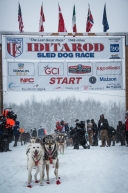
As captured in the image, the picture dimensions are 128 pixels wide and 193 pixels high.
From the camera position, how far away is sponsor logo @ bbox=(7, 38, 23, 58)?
15.0 metres

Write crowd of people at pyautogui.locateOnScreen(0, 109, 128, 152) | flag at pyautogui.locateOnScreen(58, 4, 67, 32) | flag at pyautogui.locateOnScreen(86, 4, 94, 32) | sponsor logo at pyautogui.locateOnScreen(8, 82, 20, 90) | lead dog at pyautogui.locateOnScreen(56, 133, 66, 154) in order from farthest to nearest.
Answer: flag at pyautogui.locateOnScreen(86, 4, 94, 32), flag at pyautogui.locateOnScreen(58, 4, 67, 32), sponsor logo at pyautogui.locateOnScreen(8, 82, 20, 90), crowd of people at pyautogui.locateOnScreen(0, 109, 128, 152), lead dog at pyautogui.locateOnScreen(56, 133, 66, 154)

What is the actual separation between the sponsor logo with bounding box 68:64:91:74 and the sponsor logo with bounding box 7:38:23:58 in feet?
7.22

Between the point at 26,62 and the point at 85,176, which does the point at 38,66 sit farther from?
the point at 85,176

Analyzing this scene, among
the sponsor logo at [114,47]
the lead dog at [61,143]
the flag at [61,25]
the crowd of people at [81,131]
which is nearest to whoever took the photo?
the lead dog at [61,143]

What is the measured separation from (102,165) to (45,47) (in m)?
7.98

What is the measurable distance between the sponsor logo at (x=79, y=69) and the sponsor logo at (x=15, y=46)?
220cm

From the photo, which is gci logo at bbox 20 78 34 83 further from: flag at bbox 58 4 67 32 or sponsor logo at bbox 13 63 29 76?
flag at bbox 58 4 67 32

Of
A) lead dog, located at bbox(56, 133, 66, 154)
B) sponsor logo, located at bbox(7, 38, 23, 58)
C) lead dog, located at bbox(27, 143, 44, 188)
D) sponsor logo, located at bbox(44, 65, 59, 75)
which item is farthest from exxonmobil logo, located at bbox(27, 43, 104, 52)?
lead dog, located at bbox(27, 143, 44, 188)

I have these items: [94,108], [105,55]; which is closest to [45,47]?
[105,55]

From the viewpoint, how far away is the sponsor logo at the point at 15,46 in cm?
1498

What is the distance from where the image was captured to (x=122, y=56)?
15664 mm

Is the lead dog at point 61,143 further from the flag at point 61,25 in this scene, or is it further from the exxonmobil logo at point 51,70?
the flag at point 61,25

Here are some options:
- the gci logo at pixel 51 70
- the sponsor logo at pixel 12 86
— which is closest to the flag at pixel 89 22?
the gci logo at pixel 51 70

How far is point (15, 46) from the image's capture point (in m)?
15.0
